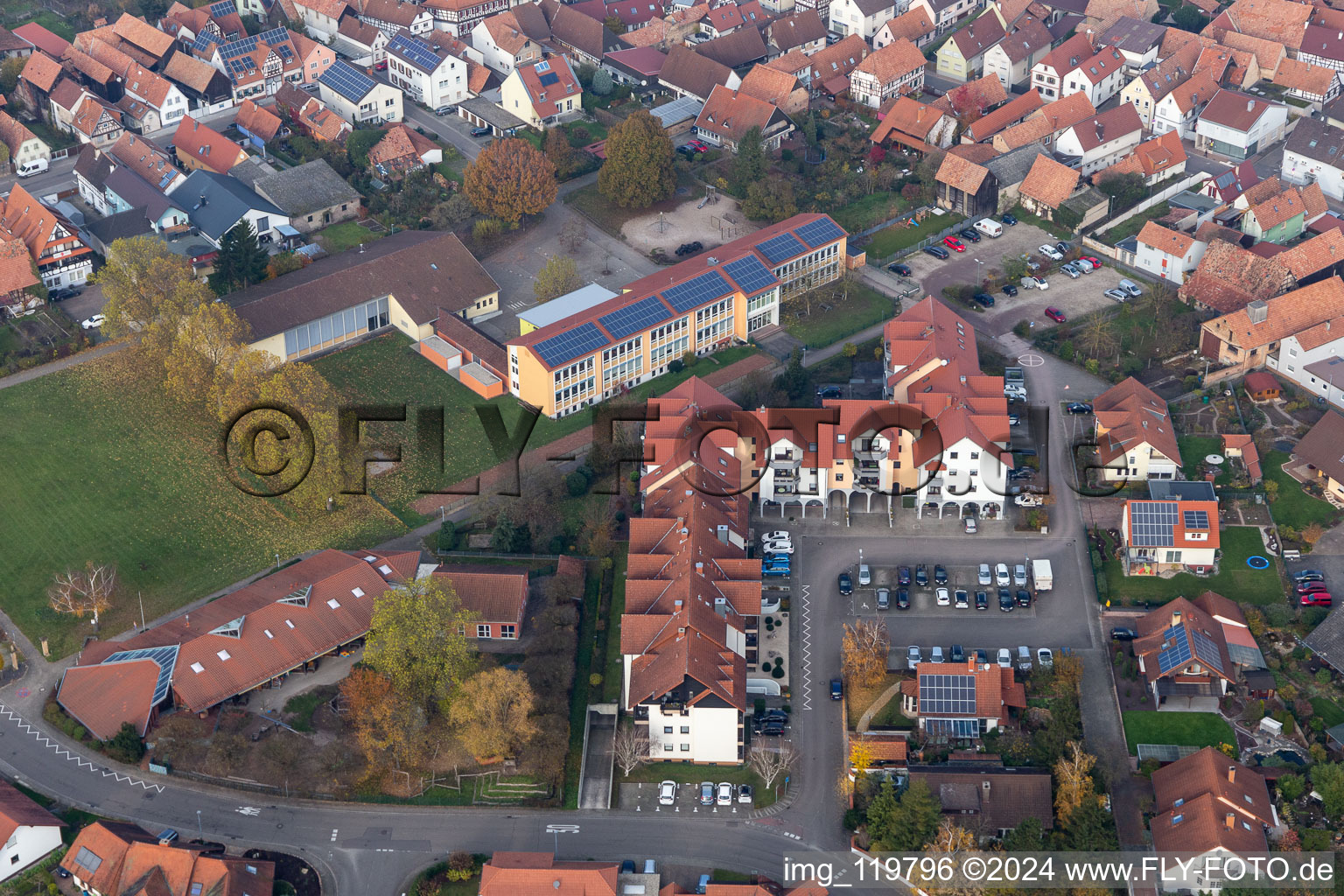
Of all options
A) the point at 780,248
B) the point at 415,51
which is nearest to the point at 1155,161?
the point at 780,248

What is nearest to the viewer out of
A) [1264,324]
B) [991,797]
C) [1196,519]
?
[991,797]

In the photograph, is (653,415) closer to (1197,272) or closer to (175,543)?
(175,543)

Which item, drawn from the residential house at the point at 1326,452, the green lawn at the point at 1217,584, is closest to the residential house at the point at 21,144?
the green lawn at the point at 1217,584

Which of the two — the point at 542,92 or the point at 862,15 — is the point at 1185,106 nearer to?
the point at 862,15

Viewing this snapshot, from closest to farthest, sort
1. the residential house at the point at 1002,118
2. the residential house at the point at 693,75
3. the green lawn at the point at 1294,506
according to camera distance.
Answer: the green lawn at the point at 1294,506 < the residential house at the point at 1002,118 < the residential house at the point at 693,75

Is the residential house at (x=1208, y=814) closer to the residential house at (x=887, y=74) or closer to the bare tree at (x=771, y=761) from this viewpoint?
the bare tree at (x=771, y=761)

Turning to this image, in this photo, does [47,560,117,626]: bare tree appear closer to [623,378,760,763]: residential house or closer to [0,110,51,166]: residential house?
[623,378,760,763]: residential house

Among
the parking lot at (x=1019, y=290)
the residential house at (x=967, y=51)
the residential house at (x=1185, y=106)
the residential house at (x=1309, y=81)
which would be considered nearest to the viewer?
the parking lot at (x=1019, y=290)
